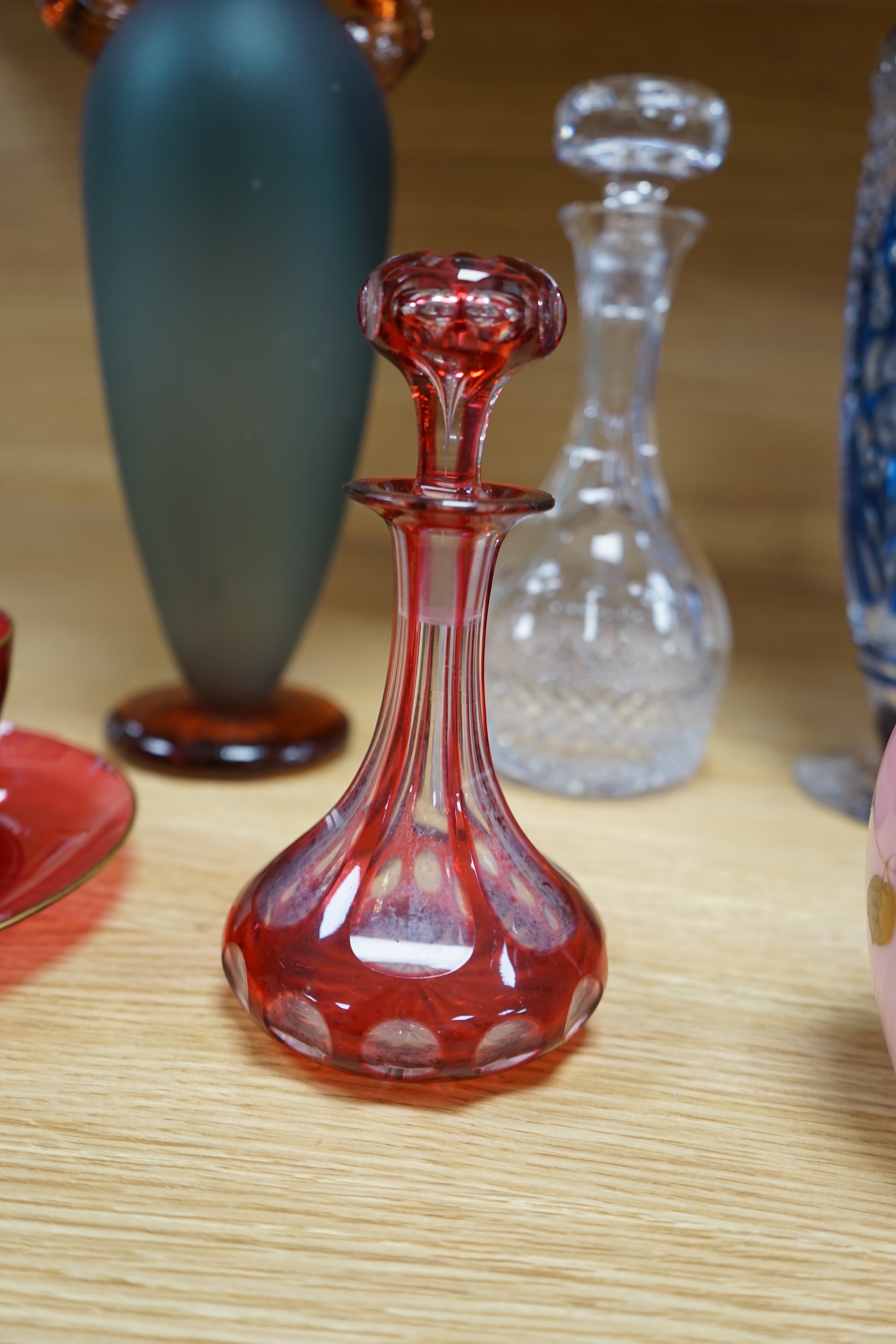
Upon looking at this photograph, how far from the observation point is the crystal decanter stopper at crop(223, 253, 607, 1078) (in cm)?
28

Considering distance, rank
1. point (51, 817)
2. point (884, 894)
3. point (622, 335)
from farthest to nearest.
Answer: point (622, 335) → point (51, 817) → point (884, 894)

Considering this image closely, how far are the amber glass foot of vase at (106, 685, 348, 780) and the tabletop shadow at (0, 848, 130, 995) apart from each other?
93mm

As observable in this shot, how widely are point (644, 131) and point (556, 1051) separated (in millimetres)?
323

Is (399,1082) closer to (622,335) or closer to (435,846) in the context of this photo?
(435,846)

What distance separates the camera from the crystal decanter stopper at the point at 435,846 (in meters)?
0.28

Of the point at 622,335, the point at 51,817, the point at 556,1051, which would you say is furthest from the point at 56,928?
the point at 622,335

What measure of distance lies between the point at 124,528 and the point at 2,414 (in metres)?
0.11

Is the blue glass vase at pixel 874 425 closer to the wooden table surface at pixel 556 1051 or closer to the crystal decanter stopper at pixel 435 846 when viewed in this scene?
the wooden table surface at pixel 556 1051

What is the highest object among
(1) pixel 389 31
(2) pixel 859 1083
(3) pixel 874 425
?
(1) pixel 389 31

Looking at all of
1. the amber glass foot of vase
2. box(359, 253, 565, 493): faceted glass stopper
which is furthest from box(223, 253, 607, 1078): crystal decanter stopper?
the amber glass foot of vase

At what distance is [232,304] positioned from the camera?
0.44 metres

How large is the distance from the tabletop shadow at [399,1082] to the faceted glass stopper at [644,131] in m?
0.32

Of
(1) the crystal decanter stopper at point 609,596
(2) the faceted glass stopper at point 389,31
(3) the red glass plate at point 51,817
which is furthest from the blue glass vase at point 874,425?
(3) the red glass plate at point 51,817

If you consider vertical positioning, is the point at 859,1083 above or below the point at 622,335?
below
